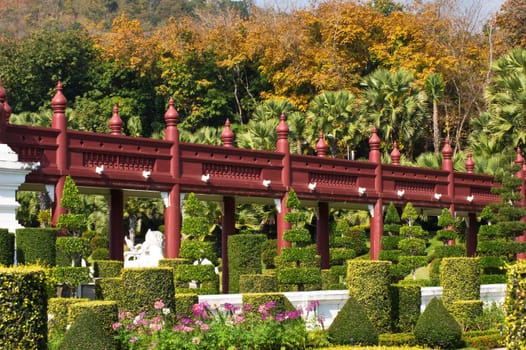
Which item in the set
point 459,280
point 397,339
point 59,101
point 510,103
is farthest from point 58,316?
point 510,103

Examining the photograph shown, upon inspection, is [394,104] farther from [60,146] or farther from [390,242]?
[60,146]

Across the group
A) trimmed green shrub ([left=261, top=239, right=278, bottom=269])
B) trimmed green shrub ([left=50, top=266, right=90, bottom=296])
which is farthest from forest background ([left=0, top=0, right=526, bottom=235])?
A: trimmed green shrub ([left=50, top=266, right=90, bottom=296])

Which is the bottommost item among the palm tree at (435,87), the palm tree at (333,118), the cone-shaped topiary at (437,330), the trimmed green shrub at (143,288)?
the cone-shaped topiary at (437,330)

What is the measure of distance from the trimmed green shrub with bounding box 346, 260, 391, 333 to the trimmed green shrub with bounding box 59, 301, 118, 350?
6.98 metres

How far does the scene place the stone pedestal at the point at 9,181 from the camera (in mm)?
26234

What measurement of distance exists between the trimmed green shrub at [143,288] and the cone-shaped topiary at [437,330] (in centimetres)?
602

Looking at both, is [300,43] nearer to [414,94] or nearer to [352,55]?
[352,55]

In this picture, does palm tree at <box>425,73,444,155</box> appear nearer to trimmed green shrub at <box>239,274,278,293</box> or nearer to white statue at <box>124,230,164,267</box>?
white statue at <box>124,230,164,267</box>

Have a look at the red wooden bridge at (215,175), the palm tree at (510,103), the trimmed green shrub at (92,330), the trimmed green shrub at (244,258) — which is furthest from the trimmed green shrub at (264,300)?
the palm tree at (510,103)

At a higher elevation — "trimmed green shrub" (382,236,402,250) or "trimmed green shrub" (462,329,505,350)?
"trimmed green shrub" (382,236,402,250)

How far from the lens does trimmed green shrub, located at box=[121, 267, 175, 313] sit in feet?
58.8

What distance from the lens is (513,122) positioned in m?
45.3

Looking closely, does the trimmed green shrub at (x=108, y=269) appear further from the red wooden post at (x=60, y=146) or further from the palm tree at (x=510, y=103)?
the palm tree at (x=510, y=103)

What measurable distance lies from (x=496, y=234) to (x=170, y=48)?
28603 mm
